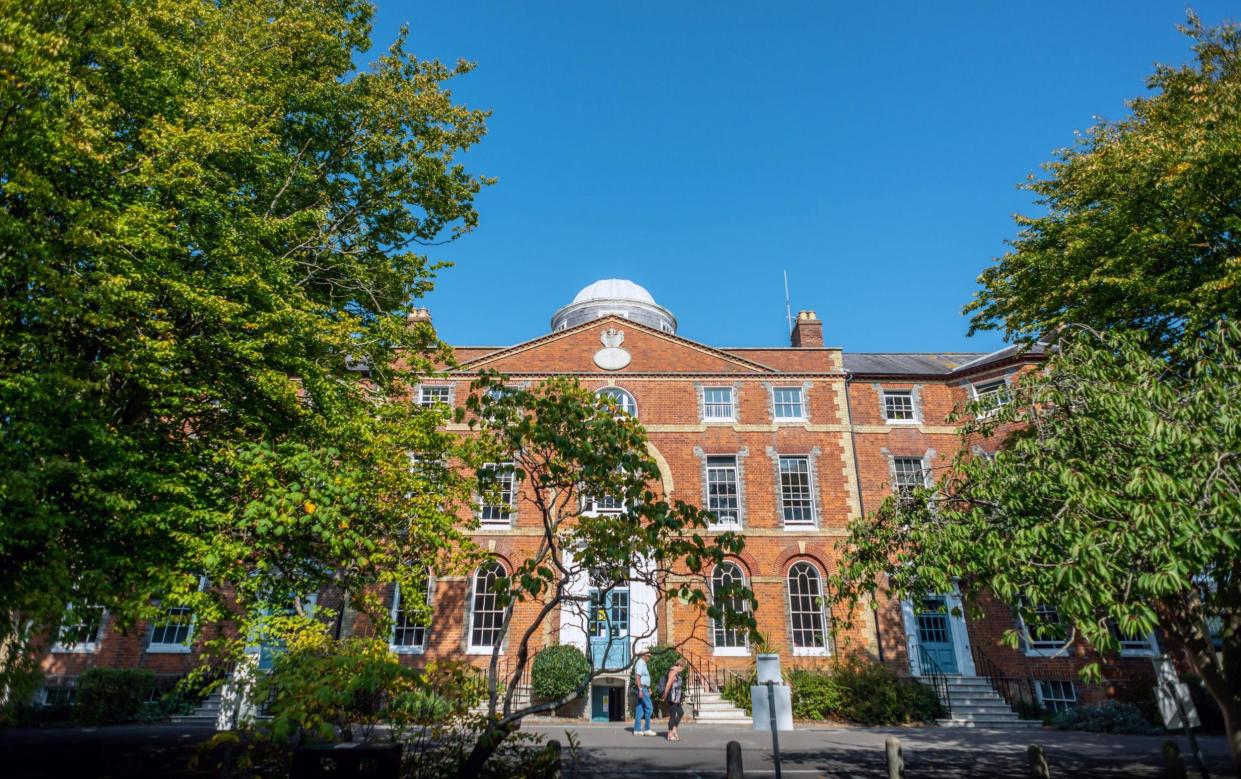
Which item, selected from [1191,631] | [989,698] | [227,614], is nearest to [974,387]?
[989,698]

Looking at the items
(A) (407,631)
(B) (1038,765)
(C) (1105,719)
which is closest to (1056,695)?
(C) (1105,719)

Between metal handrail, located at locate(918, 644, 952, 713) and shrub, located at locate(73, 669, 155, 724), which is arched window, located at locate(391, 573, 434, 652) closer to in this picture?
shrub, located at locate(73, 669, 155, 724)

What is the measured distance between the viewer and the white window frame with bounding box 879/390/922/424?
21.9 meters

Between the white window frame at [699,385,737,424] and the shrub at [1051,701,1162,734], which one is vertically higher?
the white window frame at [699,385,737,424]

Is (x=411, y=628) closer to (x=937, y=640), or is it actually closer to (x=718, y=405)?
(x=718, y=405)

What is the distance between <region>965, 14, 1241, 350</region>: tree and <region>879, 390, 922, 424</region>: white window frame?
280 inches

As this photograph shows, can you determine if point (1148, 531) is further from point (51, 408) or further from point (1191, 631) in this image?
point (51, 408)

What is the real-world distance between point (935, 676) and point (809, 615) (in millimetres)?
3772

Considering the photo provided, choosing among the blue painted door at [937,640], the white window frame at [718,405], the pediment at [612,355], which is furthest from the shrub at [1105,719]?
the pediment at [612,355]

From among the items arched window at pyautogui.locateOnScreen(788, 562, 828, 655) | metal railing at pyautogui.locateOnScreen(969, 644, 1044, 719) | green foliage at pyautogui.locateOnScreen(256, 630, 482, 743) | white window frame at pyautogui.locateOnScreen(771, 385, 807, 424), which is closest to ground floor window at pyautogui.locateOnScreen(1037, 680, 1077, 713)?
metal railing at pyautogui.locateOnScreen(969, 644, 1044, 719)

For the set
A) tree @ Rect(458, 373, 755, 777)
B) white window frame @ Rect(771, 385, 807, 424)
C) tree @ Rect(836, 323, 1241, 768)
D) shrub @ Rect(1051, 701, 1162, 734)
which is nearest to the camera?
tree @ Rect(836, 323, 1241, 768)

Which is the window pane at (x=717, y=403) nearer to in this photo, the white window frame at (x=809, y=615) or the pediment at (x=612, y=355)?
the pediment at (x=612, y=355)

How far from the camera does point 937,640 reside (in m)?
19.4

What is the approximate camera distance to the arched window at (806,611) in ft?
61.7
